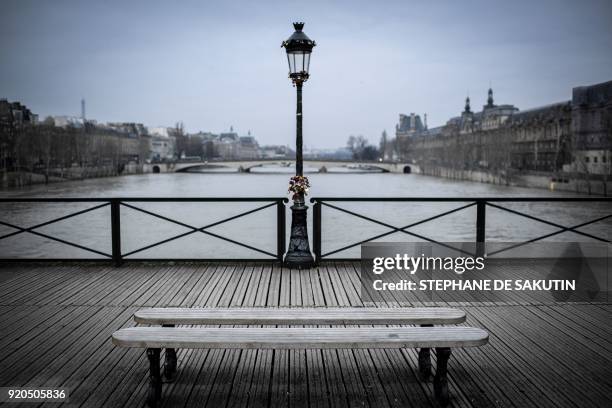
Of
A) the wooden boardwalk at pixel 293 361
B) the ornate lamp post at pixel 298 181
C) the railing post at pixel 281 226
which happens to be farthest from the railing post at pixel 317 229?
the wooden boardwalk at pixel 293 361

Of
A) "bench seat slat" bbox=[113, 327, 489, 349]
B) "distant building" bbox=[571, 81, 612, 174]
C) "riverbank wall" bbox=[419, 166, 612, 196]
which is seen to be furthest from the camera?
"distant building" bbox=[571, 81, 612, 174]

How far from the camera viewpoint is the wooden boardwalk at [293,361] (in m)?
3.57

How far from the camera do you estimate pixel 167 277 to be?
6.84 m

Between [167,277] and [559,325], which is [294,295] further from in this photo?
[559,325]

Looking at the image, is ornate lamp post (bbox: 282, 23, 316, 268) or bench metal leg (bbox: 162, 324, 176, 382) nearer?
bench metal leg (bbox: 162, 324, 176, 382)

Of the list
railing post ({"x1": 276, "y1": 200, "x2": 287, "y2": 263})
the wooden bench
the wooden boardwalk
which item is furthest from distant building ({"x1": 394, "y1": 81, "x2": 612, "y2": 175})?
the wooden bench

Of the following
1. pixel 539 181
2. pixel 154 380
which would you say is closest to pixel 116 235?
pixel 154 380

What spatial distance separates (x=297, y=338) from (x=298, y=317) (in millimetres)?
470

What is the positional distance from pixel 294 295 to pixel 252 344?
2.65 m

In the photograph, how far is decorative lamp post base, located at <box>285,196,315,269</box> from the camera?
7320 millimetres

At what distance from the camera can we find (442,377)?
3510 mm

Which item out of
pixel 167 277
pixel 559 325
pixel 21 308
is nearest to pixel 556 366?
pixel 559 325

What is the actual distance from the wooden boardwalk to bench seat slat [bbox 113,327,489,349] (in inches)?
17.4

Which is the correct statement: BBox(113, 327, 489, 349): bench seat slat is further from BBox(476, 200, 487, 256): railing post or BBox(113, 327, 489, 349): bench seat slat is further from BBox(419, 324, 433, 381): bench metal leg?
BBox(476, 200, 487, 256): railing post
